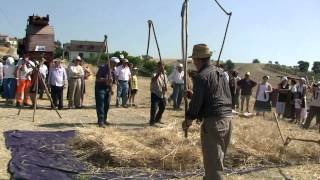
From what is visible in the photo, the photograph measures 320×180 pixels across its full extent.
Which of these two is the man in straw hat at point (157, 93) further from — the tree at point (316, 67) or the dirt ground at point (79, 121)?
the tree at point (316, 67)

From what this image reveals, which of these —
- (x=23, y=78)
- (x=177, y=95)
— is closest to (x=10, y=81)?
(x=23, y=78)

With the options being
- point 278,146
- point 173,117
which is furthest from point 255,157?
point 173,117

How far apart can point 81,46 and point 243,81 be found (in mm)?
81869

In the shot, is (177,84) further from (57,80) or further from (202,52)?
(202,52)

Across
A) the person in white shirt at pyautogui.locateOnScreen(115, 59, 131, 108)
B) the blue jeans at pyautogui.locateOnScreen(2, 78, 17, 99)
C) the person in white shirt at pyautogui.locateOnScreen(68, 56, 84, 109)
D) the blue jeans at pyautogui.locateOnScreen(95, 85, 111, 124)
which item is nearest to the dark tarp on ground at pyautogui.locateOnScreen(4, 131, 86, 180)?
the blue jeans at pyautogui.locateOnScreen(95, 85, 111, 124)

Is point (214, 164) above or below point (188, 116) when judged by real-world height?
below

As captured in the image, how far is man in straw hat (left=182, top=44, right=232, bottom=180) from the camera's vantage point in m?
6.36

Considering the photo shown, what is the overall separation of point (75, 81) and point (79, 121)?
315cm

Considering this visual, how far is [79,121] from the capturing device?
13.6 metres

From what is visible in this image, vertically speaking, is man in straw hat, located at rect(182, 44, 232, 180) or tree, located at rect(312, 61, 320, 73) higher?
tree, located at rect(312, 61, 320, 73)

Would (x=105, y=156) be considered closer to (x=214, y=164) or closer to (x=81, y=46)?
(x=214, y=164)

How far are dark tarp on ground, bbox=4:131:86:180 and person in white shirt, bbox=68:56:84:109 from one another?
17.3 feet

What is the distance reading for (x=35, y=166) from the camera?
26.7 feet

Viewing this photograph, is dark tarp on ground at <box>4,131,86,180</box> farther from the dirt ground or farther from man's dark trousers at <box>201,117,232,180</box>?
man's dark trousers at <box>201,117,232,180</box>
